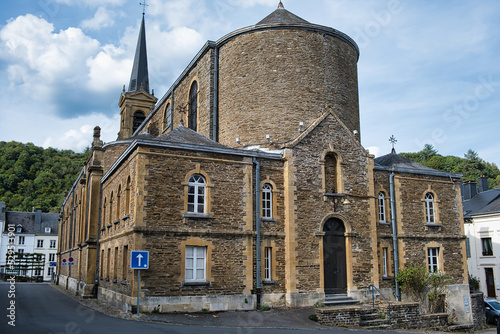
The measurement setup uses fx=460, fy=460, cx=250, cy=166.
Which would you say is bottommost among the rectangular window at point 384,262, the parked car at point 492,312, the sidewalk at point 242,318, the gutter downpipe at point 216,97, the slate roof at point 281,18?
the parked car at point 492,312

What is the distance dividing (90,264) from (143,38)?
3126 cm

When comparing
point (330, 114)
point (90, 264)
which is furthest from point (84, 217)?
point (330, 114)

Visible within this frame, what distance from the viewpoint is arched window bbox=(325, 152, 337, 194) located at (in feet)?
66.2

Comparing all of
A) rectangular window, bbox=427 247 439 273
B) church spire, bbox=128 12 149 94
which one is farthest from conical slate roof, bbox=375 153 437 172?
church spire, bbox=128 12 149 94

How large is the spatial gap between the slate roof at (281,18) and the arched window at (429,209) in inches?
455

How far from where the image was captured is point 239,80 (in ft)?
78.0

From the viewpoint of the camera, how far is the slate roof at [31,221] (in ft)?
211

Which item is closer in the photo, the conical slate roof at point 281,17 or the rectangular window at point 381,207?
the rectangular window at point 381,207

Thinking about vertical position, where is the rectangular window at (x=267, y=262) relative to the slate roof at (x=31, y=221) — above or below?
below

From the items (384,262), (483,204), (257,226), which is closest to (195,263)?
(257,226)

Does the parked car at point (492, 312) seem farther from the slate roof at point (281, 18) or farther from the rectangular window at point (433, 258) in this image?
the slate roof at point (281, 18)

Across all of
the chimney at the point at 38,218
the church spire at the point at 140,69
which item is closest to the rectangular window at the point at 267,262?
the church spire at the point at 140,69

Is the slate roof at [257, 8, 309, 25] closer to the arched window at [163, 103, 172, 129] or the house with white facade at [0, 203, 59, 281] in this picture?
the arched window at [163, 103, 172, 129]

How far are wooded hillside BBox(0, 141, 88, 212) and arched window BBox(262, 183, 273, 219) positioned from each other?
2680 inches
